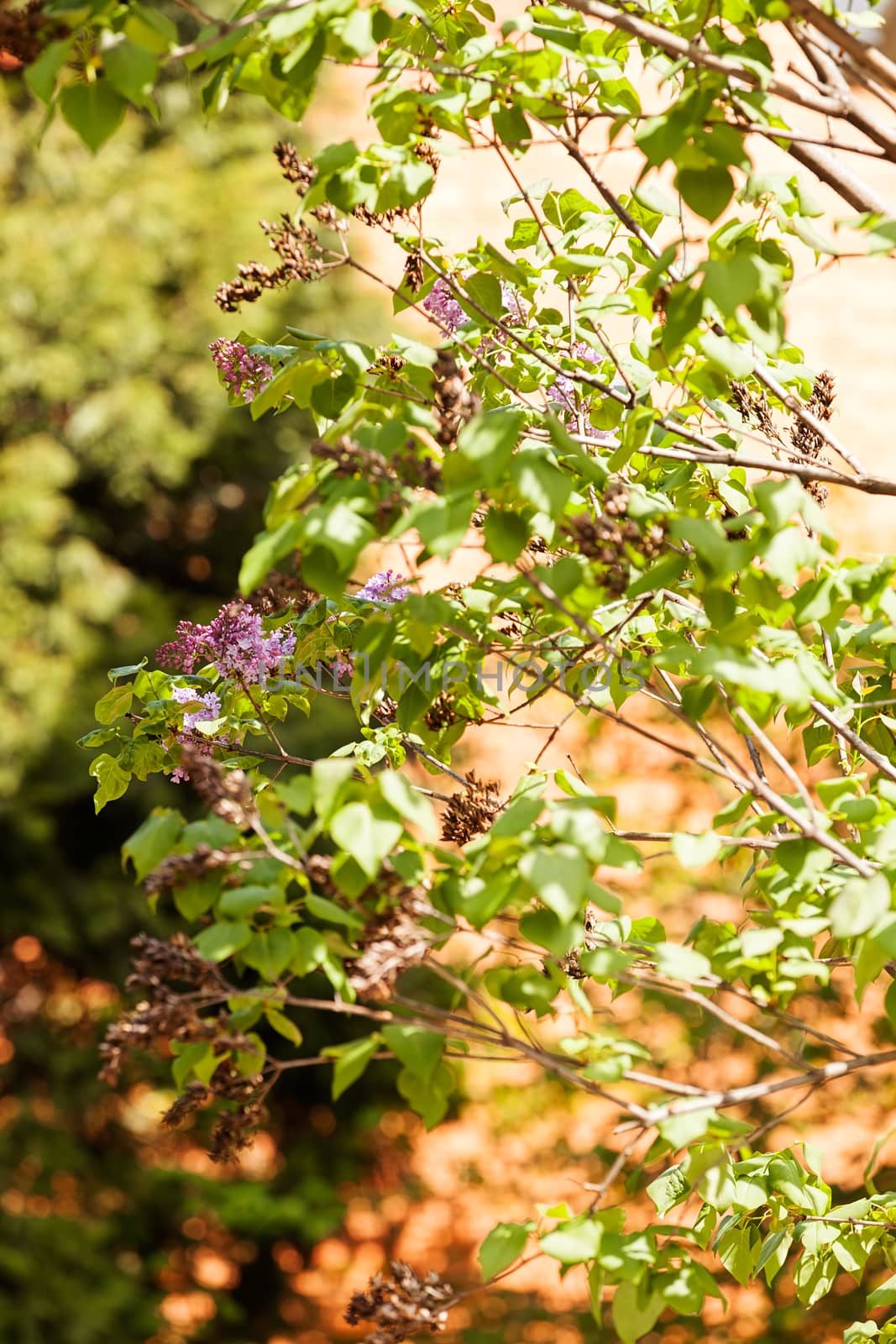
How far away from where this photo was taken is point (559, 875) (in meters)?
1.02

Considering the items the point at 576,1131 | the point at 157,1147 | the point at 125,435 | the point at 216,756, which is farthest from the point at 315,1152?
the point at 216,756

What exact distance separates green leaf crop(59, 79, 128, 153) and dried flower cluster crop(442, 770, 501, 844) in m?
0.88

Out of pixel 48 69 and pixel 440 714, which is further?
pixel 440 714

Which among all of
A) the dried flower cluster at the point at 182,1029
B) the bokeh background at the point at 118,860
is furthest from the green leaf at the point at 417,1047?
the bokeh background at the point at 118,860

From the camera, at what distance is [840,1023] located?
4.32 meters

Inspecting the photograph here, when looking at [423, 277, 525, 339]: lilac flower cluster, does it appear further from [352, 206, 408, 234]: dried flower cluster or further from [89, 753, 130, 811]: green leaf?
[89, 753, 130, 811]: green leaf

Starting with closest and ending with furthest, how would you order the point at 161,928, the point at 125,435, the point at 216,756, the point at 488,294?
the point at 488,294
the point at 216,756
the point at 161,928
the point at 125,435

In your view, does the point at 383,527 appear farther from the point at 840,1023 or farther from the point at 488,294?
the point at 840,1023

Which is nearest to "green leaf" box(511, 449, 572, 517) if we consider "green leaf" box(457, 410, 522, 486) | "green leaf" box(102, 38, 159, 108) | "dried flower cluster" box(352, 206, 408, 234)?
"green leaf" box(457, 410, 522, 486)

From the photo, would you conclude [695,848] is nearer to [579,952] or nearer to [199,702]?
[579,952]

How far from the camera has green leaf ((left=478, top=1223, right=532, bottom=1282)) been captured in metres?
1.12

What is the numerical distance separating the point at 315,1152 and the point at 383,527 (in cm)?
492

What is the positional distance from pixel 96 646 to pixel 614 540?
4.26 m

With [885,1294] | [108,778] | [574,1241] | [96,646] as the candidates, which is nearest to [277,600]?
[108,778]
